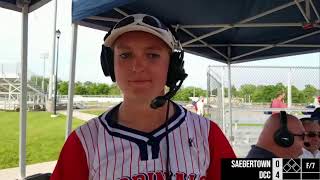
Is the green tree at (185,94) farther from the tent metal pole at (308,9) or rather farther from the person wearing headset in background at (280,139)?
the tent metal pole at (308,9)

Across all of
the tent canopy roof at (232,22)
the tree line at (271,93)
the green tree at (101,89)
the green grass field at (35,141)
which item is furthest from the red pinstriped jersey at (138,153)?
the green tree at (101,89)

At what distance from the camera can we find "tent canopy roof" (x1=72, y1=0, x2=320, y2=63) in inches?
152

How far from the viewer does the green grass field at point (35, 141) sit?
11180 millimetres

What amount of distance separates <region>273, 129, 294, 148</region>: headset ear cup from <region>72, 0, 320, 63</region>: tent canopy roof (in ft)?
3.56

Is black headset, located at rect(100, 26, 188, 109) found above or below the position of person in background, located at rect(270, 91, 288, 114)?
above

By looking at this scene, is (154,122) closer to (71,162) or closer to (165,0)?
(71,162)

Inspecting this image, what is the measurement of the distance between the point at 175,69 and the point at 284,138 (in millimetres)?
827

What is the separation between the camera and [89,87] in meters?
63.3

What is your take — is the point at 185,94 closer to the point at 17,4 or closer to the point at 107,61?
the point at 17,4

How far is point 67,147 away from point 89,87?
208ft

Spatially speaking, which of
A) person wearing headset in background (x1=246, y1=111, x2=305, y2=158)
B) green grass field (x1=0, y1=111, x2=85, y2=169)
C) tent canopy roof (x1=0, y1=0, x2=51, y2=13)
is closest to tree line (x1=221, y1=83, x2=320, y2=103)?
green grass field (x1=0, y1=111, x2=85, y2=169)

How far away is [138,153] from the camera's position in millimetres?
1060

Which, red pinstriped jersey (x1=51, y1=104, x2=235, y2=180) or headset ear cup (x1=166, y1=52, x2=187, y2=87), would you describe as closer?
red pinstriped jersey (x1=51, y1=104, x2=235, y2=180)

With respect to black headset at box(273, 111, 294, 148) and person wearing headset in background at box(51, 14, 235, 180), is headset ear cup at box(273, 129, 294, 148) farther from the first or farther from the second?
person wearing headset in background at box(51, 14, 235, 180)
